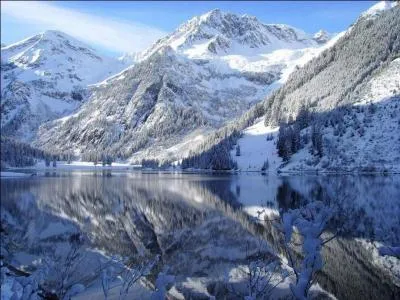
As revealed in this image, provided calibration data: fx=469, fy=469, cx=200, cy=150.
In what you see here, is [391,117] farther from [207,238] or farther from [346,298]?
[346,298]

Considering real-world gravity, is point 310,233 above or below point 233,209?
above

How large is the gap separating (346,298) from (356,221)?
66.2ft

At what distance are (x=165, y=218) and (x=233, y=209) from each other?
9998mm

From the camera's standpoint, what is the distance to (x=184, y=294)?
26281 mm

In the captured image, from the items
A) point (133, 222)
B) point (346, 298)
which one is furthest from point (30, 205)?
point (346, 298)

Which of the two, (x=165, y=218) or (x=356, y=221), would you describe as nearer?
(x=356, y=221)

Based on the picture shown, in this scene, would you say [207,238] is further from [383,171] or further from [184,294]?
[383,171]

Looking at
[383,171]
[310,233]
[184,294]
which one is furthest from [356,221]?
[383,171]

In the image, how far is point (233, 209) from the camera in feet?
196

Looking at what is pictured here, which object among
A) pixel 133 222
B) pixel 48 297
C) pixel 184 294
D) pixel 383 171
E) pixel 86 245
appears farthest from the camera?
pixel 383 171

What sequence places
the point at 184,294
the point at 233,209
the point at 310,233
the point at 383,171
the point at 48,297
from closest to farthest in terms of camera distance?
the point at 310,233, the point at 48,297, the point at 184,294, the point at 233,209, the point at 383,171

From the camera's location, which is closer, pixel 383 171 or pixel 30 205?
pixel 30 205

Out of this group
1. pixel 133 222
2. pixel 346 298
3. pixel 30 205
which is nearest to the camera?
pixel 346 298

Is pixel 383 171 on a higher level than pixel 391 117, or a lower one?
lower
